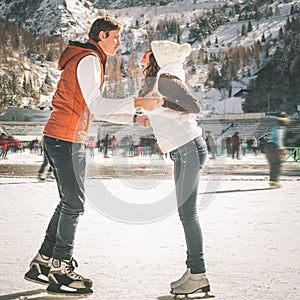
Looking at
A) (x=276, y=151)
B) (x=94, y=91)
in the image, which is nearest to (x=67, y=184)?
(x=94, y=91)

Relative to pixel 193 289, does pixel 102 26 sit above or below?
above

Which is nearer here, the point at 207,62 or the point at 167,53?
the point at 167,53

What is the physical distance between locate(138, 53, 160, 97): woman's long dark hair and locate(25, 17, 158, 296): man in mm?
152

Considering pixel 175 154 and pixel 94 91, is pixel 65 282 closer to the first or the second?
pixel 175 154

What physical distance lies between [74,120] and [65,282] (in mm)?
751

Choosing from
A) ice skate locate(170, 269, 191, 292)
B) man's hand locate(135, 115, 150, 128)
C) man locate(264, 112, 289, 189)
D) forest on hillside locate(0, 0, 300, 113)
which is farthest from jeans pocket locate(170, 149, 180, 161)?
forest on hillside locate(0, 0, 300, 113)

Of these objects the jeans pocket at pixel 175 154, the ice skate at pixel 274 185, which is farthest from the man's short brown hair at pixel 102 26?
the ice skate at pixel 274 185

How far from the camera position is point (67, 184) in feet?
7.97

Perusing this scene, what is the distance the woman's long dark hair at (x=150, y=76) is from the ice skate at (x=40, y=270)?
0.96 m

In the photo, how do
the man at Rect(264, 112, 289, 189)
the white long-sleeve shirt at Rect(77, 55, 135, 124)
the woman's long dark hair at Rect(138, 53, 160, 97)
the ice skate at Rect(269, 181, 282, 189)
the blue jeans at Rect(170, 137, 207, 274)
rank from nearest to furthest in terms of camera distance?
1. the white long-sleeve shirt at Rect(77, 55, 135, 124)
2. the blue jeans at Rect(170, 137, 207, 274)
3. the woman's long dark hair at Rect(138, 53, 160, 97)
4. the ice skate at Rect(269, 181, 282, 189)
5. the man at Rect(264, 112, 289, 189)

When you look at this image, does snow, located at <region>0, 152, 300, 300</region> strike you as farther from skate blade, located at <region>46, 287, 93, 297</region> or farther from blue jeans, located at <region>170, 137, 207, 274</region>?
blue jeans, located at <region>170, 137, 207, 274</region>

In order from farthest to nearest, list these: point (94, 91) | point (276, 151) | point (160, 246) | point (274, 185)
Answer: point (276, 151), point (274, 185), point (160, 246), point (94, 91)

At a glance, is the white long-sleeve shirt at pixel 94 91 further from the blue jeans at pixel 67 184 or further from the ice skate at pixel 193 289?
the ice skate at pixel 193 289

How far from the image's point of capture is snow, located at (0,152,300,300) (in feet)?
8.09
